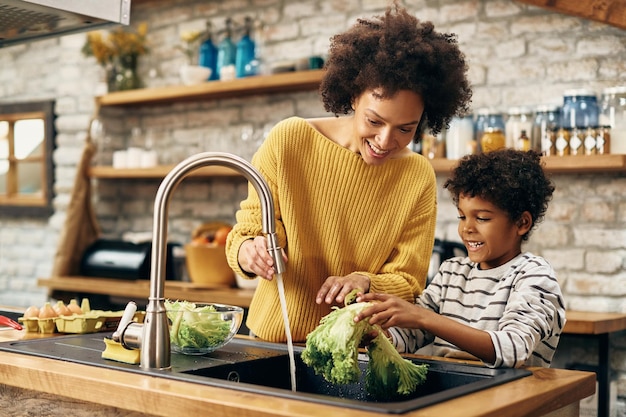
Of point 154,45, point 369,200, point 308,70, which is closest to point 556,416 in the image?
point 369,200

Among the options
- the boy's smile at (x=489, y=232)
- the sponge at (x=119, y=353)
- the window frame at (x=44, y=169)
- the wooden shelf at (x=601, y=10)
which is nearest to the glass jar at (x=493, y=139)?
the wooden shelf at (x=601, y=10)

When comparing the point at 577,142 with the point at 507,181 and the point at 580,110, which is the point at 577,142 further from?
the point at 507,181

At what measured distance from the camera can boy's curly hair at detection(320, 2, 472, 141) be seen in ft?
6.61

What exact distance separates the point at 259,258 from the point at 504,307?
62cm

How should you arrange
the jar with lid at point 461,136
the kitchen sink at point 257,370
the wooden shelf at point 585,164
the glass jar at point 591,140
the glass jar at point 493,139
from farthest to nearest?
the jar with lid at point 461,136
the glass jar at point 493,139
the glass jar at point 591,140
the wooden shelf at point 585,164
the kitchen sink at point 257,370

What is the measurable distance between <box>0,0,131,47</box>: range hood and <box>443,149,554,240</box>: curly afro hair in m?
1.09

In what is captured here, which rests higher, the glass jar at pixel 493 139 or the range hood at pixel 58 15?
the range hood at pixel 58 15

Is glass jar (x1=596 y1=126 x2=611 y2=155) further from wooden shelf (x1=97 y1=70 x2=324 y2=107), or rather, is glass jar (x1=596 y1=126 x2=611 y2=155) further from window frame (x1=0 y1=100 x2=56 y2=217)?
window frame (x1=0 y1=100 x2=56 y2=217)

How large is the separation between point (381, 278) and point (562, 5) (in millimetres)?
2213

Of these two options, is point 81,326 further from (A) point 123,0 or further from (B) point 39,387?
(A) point 123,0

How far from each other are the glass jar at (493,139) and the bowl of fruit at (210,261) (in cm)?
153

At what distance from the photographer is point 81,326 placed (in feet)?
7.47

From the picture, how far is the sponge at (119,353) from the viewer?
176cm

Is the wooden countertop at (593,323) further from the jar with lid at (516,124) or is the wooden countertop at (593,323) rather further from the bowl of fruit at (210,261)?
the bowl of fruit at (210,261)
